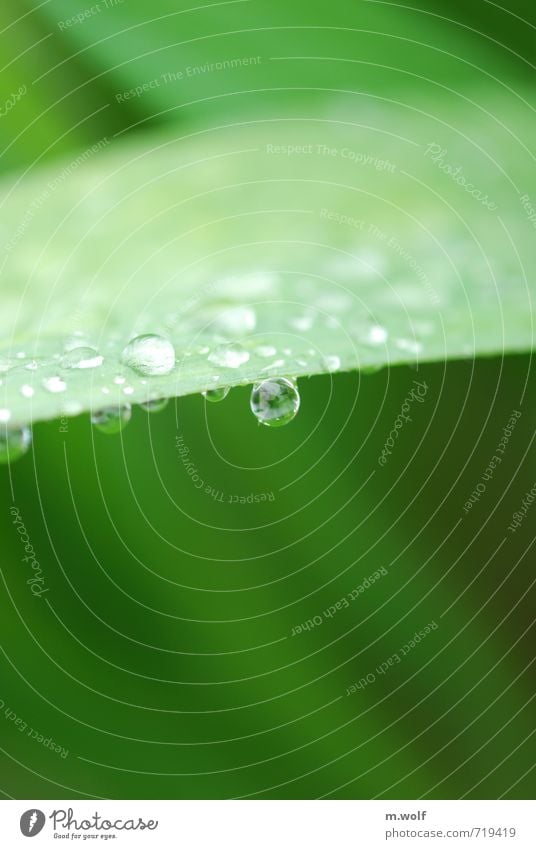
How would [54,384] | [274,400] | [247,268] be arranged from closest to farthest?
1. [54,384]
2. [247,268]
3. [274,400]

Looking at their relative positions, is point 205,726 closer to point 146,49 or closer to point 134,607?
point 134,607

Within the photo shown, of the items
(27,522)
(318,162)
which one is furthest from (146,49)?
(27,522)

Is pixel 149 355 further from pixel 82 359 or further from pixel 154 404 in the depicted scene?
pixel 154 404
